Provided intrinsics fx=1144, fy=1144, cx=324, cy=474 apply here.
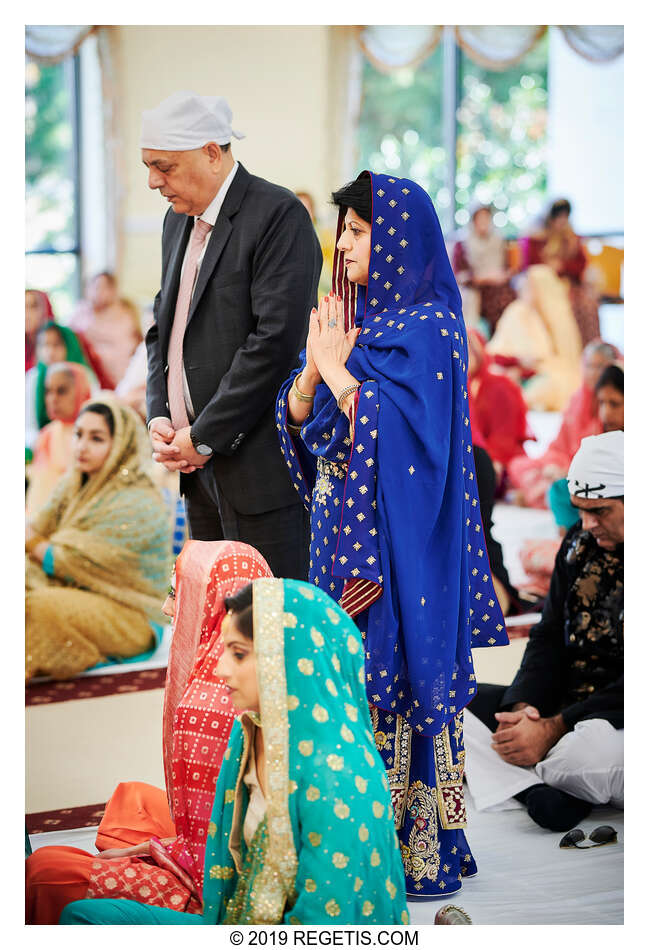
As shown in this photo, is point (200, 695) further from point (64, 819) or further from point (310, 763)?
point (64, 819)

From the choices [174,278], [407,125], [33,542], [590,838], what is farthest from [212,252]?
[407,125]

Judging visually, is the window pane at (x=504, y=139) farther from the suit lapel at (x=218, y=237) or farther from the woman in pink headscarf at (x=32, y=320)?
the suit lapel at (x=218, y=237)

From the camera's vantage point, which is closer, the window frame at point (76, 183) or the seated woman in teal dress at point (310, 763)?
the seated woman in teal dress at point (310, 763)

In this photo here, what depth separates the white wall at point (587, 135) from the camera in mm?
7781

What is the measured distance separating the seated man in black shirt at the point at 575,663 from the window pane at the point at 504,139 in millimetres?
5453

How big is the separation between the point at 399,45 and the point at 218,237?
18.8 feet

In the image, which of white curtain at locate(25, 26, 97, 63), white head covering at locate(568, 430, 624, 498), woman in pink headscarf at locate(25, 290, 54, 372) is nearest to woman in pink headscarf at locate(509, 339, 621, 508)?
white head covering at locate(568, 430, 624, 498)

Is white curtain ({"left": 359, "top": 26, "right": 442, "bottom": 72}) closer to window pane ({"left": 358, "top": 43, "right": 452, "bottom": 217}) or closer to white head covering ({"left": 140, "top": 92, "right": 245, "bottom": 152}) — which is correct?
window pane ({"left": 358, "top": 43, "right": 452, "bottom": 217})

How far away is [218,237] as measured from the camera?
9.51 ft

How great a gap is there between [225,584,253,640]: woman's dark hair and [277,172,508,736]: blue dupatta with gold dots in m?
0.47

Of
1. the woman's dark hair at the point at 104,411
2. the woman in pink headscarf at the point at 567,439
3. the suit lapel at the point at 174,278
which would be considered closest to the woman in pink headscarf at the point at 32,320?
the woman's dark hair at the point at 104,411

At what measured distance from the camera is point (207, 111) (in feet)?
9.28
